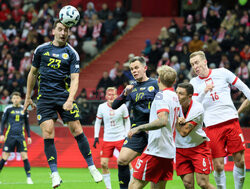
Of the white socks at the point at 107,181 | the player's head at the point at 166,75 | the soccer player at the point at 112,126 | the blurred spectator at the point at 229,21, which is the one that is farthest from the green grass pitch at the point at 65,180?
the blurred spectator at the point at 229,21

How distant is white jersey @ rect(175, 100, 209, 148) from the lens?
7.36 m

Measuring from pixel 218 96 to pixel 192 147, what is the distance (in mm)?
1392

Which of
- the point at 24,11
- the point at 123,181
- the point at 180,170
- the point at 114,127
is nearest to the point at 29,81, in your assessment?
the point at 123,181

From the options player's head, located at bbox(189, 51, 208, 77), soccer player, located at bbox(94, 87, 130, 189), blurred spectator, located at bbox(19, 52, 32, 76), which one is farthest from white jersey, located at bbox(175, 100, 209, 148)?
blurred spectator, located at bbox(19, 52, 32, 76)

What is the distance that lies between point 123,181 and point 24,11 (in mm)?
20141

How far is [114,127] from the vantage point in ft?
38.9

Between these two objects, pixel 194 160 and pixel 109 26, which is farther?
pixel 109 26

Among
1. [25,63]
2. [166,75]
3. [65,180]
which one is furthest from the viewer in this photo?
[25,63]

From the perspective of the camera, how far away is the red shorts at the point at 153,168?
21.6 feet

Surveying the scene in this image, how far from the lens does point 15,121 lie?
529 inches

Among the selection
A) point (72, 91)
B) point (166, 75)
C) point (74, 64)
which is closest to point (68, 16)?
point (74, 64)

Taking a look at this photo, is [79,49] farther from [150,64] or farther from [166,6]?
[166,6]

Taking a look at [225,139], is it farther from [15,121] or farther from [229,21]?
[229,21]

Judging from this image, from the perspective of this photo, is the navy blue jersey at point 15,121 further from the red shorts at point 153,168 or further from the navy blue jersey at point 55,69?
the red shorts at point 153,168
